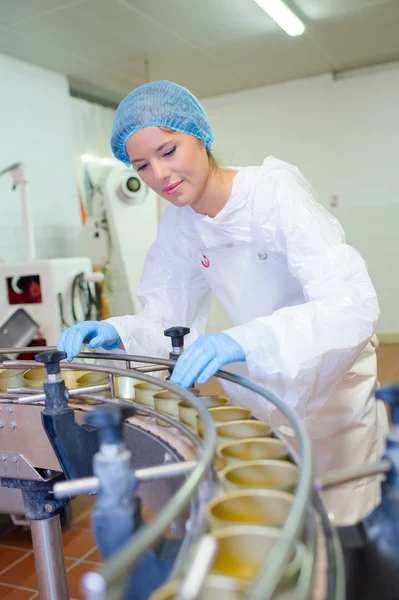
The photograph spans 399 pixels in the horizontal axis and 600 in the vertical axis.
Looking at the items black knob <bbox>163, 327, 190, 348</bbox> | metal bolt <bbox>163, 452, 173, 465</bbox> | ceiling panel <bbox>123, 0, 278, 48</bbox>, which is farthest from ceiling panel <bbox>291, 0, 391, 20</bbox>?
metal bolt <bbox>163, 452, 173, 465</bbox>

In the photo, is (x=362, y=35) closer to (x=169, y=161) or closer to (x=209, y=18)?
A: (x=209, y=18)

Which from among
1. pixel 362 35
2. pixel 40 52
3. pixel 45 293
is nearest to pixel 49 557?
pixel 45 293

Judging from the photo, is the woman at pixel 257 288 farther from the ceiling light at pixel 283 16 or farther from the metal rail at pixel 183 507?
the ceiling light at pixel 283 16

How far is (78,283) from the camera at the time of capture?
3.13 meters

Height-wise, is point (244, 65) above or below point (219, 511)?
above

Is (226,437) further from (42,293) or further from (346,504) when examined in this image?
(42,293)

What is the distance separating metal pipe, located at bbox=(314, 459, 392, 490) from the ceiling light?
11.3 feet

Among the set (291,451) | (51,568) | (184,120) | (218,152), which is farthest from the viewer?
(218,152)

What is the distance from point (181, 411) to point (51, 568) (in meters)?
0.51

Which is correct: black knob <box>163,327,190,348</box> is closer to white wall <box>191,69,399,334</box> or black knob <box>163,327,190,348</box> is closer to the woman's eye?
the woman's eye

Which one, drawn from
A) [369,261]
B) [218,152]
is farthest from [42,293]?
[369,261]

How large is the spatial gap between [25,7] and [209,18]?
3.84ft

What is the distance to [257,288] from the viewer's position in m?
1.35

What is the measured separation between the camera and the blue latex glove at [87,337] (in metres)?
1.23
